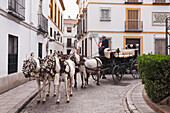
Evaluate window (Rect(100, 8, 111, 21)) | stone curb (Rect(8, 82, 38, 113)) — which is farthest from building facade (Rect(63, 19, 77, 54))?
stone curb (Rect(8, 82, 38, 113))

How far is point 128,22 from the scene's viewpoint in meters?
19.3

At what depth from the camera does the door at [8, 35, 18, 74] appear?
28.9 ft

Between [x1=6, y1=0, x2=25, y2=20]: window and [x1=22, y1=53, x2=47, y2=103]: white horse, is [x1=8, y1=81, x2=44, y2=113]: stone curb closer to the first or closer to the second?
[x1=22, y1=53, x2=47, y2=103]: white horse

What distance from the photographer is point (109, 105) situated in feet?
19.0

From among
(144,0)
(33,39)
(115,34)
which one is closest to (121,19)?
(115,34)

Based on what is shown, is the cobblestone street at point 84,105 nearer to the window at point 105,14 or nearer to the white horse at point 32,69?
the white horse at point 32,69

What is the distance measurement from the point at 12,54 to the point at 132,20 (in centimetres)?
1418

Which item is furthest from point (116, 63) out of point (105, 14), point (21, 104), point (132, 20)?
point (132, 20)

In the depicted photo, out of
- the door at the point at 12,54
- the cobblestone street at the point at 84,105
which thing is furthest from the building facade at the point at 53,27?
the cobblestone street at the point at 84,105

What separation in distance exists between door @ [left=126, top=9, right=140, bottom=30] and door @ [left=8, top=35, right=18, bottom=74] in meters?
13.1

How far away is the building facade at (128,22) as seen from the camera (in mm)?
19062

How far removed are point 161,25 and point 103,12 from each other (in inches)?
260

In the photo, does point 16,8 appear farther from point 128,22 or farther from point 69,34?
point 69,34

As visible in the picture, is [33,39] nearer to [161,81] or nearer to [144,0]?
[161,81]
